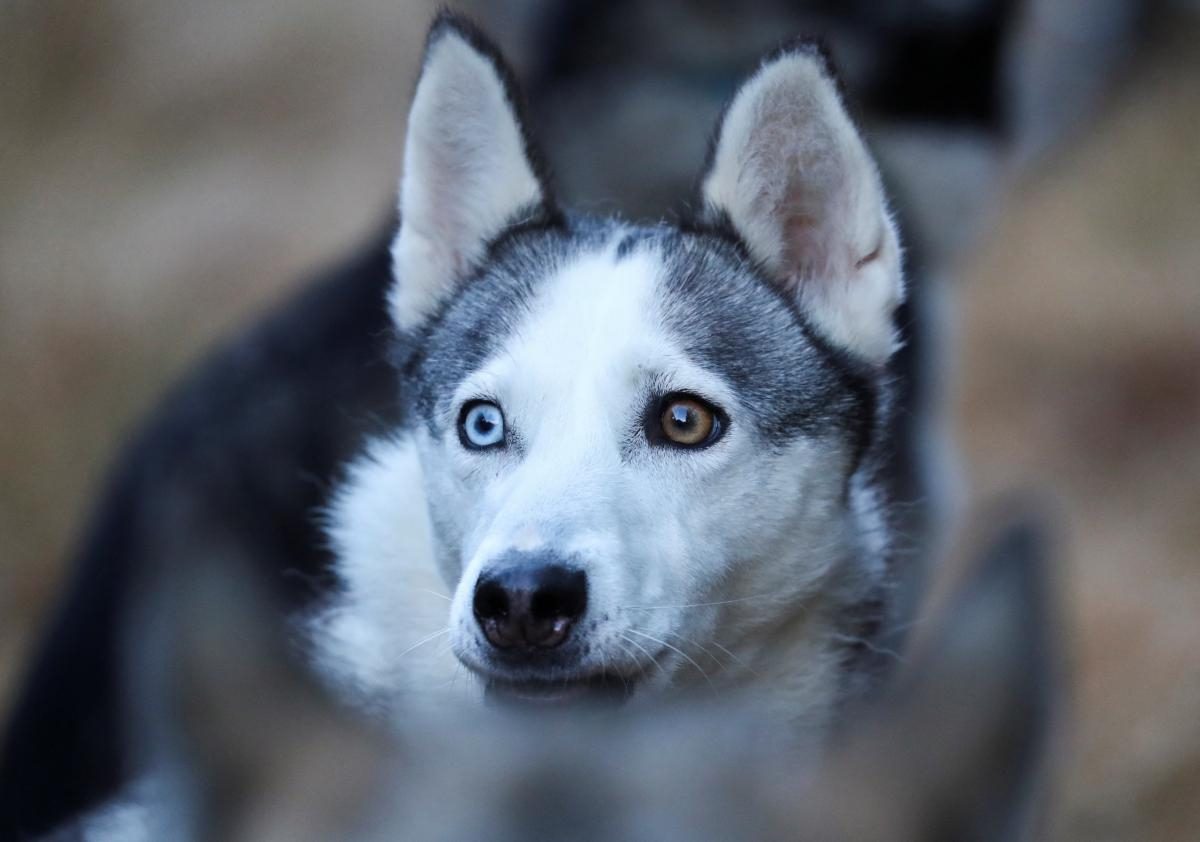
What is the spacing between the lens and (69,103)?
5.93 metres

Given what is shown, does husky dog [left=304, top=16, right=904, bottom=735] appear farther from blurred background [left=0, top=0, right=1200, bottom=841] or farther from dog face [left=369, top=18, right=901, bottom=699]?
blurred background [left=0, top=0, right=1200, bottom=841]

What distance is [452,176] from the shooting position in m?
2.91

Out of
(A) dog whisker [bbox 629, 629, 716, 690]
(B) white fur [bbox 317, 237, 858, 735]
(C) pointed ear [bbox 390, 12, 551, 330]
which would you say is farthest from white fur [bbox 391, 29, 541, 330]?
(A) dog whisker [bbox 629, 629, 716, 690]

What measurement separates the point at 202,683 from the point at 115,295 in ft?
14.4

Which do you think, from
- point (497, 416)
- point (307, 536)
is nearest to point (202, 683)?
point (497, 416)

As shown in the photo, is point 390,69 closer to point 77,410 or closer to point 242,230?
point 242,230

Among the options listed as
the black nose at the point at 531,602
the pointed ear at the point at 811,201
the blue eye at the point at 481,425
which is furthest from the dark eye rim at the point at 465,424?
the pointed ear at the point at 811,201

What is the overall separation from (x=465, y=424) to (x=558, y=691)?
558mm

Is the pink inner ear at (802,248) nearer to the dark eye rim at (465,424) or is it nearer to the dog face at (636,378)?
the dog face at (636,378)

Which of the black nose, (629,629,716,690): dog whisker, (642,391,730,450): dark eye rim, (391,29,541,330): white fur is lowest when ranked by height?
(629,629,716,690): dog whisker

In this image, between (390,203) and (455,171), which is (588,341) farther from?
(390,203)

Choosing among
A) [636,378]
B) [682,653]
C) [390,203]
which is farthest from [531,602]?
[390,203]

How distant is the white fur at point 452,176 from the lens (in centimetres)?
273

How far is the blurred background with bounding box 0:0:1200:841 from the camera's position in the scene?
209 inches
